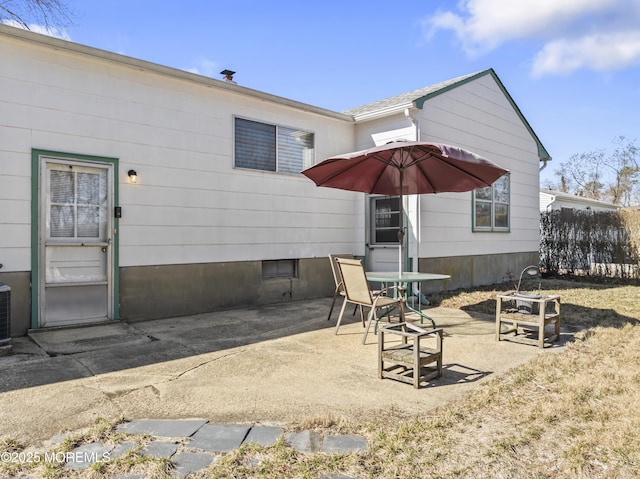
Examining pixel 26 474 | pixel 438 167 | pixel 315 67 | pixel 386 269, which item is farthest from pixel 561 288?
pixel 26 474

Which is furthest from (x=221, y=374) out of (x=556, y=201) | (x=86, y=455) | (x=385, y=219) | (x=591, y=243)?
(x=556, y=201)

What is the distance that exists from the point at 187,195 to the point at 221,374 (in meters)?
3.32

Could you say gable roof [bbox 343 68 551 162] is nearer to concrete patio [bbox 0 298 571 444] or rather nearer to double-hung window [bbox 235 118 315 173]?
double-hung window [bbox 235 118 315 173]

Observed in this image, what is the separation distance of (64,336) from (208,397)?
2710mm

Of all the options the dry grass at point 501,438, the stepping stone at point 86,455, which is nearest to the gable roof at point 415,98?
the dry grass at point 501,438

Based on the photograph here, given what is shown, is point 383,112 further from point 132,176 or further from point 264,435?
point 264,435

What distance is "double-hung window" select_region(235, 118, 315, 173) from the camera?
6734 millimetres

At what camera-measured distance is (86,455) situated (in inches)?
84.8

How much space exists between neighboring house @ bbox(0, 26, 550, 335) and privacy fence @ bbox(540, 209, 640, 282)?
241cm

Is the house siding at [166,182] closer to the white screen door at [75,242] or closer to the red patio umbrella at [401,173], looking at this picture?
the white screen door at [75,242]

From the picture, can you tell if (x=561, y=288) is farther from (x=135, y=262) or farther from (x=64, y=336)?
(x=64, y=336)

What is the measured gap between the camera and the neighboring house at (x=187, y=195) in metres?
4.86

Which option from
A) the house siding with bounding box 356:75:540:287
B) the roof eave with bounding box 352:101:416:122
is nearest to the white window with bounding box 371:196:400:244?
the house siding with bounding box 356:75:540:287

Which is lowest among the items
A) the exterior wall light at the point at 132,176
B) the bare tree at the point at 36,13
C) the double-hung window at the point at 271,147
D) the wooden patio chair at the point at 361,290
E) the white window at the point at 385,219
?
the wooden patio chair at the point at 361,290
